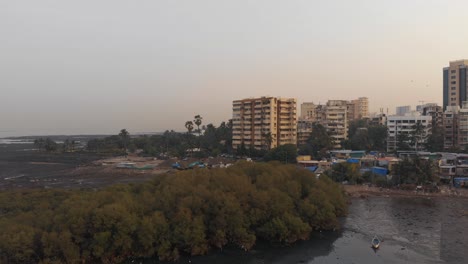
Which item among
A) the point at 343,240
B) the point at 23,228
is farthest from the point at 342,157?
the point at 23,228

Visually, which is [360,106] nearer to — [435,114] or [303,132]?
[435,114]

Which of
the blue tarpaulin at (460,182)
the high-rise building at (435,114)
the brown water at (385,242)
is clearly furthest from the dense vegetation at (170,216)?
the high-rise building at (435,114)

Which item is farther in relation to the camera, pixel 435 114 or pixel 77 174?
pixel 435 114

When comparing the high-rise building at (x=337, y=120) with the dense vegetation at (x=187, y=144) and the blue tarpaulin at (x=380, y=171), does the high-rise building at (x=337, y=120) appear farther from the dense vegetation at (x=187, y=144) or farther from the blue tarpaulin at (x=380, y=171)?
the blue tarpaulin at (x=380, y=171)

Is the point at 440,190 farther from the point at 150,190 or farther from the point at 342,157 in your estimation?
the point at 150,190

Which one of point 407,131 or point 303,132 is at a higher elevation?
point 407,131

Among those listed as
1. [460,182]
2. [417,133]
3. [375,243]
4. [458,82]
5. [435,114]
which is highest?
[458,82]

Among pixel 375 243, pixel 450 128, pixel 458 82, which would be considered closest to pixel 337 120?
pixel 450 128
